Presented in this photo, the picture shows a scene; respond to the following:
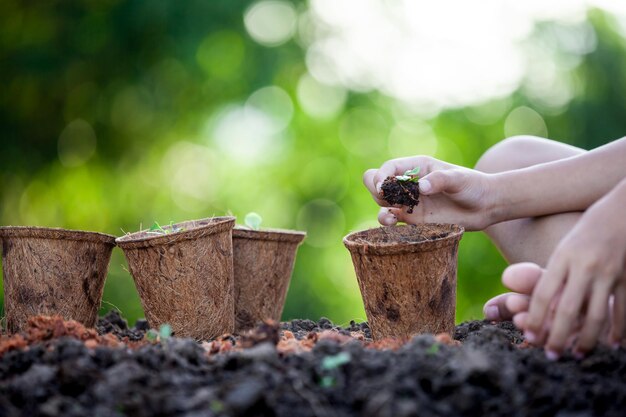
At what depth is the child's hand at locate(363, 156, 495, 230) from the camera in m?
2.39

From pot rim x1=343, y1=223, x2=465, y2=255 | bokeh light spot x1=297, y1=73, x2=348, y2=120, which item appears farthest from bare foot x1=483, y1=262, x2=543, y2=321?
bokeh light spot x1=297, y1=73, x2=348, y2=120

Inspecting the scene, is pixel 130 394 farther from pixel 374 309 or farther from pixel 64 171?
pixel 64 171

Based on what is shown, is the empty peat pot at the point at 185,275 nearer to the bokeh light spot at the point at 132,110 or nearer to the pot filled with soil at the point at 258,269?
the pot filled with soil at the point at 258,269

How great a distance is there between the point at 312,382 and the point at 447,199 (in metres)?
1.27

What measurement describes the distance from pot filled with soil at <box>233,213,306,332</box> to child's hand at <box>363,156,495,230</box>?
0.51 m

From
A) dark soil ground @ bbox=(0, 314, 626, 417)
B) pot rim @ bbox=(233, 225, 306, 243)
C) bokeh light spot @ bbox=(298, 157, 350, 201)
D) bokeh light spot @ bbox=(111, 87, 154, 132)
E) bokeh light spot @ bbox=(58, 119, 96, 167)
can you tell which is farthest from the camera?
bokeh light spot @ bbox=(298, 157, 350, 201)

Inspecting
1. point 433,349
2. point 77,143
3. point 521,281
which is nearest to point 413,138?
point 77,143

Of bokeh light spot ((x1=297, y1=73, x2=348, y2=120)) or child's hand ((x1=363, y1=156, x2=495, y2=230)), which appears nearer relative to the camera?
child's hand ((x1=363, y1=156, x2=495, y2=230))

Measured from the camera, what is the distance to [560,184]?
2375 mm

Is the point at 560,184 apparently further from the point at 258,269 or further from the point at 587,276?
the point at 258,269

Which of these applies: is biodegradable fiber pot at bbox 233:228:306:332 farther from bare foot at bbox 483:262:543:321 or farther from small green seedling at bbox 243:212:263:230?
bare foot at bbox 483:262:543:321

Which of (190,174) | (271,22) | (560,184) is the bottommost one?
(560,184)

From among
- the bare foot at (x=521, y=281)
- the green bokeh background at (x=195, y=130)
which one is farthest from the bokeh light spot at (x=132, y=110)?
the bare foot at (x=521, y=281)

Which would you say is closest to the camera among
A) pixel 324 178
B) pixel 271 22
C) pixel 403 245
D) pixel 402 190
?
pixel 403 245
